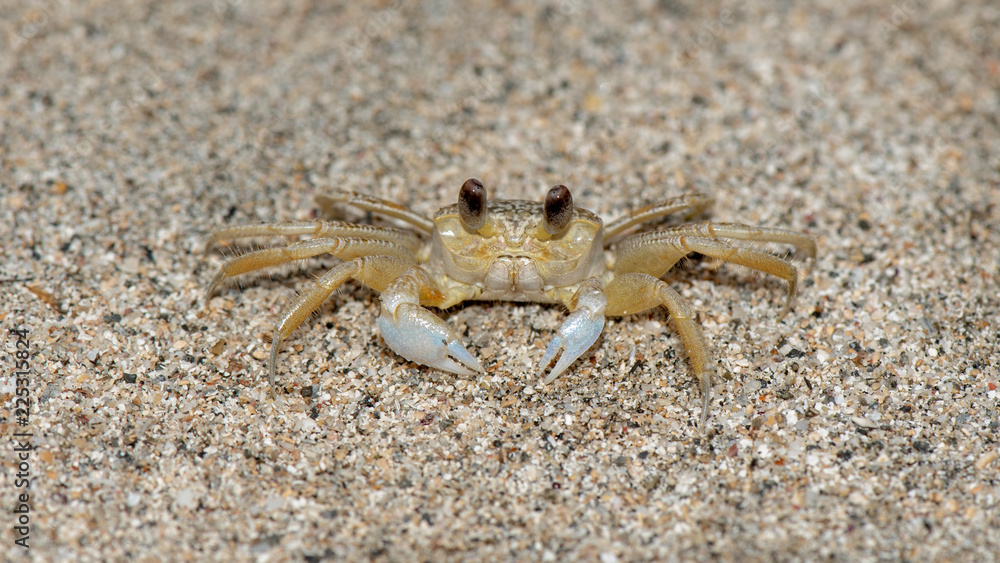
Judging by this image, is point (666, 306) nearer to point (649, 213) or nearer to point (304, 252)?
point (649, 213)

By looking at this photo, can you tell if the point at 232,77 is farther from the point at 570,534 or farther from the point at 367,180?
the point at 570,534

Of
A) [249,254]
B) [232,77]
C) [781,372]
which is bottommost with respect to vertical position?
[781,372]

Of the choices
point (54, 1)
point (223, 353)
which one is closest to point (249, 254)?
point (223, 353)

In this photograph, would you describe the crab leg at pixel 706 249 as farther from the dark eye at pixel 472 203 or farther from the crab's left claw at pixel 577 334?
the dark eye at pixel 472 203

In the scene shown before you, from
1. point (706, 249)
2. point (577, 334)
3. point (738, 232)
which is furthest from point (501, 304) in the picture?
point (738, 232)

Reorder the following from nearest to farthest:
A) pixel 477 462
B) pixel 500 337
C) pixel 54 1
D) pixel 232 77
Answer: pixel 477 462 → pixel 500 337 → pixel 232 77 → pixel 54 1

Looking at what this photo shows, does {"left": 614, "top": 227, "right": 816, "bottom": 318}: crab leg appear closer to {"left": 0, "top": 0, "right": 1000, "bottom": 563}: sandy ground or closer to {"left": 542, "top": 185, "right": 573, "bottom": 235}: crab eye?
{"left": 0, "top": 0, "right": 1000, "bottom": 563}: sandy ground
